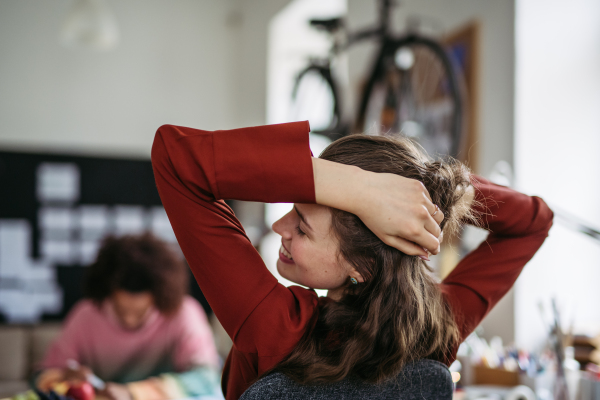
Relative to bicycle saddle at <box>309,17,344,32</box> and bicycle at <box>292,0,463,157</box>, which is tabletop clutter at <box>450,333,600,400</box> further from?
bicycle saddle at <box>309,17,344,32</box>

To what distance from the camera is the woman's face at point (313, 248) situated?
0.64m

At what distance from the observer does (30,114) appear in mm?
3605

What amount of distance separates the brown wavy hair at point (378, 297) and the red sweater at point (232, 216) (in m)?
0.04

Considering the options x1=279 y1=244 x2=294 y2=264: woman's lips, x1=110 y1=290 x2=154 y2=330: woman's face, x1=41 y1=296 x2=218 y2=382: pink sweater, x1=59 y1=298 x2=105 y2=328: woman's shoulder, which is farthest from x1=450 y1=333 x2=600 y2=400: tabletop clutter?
x1=59 y1=298 x2=105 y2=328: woman's shoulder

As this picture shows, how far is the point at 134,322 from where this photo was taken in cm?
200

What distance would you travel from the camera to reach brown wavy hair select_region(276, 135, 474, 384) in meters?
0.60

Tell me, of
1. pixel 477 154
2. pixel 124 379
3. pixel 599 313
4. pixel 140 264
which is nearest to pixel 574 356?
pixel 599 313

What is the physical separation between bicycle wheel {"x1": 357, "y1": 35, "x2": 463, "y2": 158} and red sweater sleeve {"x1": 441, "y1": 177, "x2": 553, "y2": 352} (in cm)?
109

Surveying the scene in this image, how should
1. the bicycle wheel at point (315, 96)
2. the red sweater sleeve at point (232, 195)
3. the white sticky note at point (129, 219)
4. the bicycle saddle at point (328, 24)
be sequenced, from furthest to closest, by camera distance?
1. the white sticky note at point (129, 219)
2. the bicycle wheel at point (315, 96)
3. the bicycle saddle at point (328, 24)
4. the red sweater sleeve at point (232, 195)

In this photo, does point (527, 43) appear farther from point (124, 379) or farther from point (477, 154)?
point (124, 379)

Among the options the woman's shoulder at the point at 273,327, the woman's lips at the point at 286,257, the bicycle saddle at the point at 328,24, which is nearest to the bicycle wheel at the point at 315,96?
→ the bicycle saddle at the point at 328,24

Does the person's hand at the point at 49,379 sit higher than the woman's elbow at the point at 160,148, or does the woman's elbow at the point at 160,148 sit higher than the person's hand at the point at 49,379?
the woman's elbow at the point at 160,148

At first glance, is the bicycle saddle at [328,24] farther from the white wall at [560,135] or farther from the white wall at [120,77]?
the white wall at [120,77]

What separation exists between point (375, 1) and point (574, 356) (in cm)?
231
